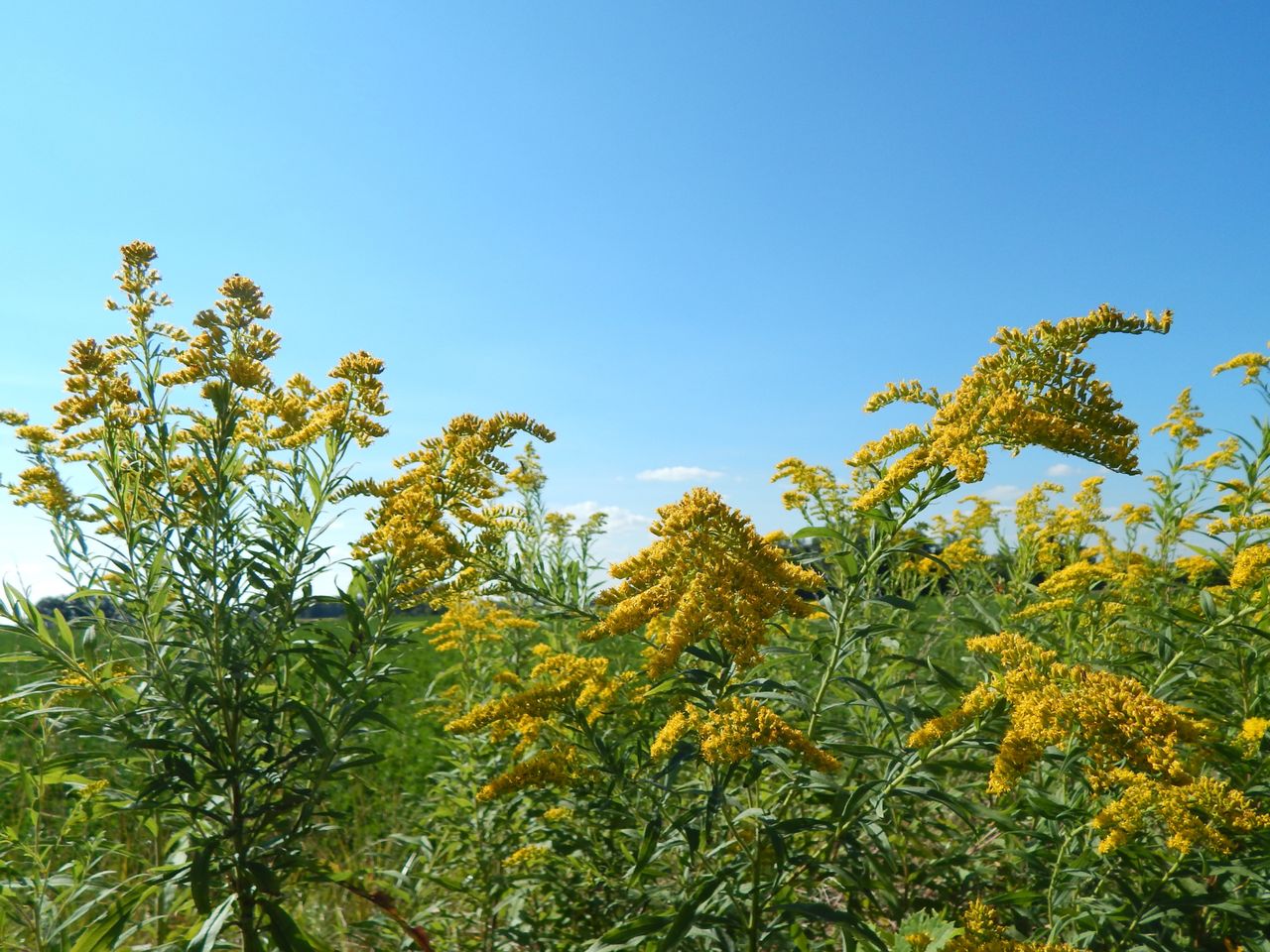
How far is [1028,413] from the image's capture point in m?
2.46

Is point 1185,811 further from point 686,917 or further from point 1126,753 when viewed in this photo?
point 686,917

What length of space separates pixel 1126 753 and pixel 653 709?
1585 mm

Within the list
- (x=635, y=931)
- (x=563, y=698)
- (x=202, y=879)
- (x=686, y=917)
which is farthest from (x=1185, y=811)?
(x=202, y=879)

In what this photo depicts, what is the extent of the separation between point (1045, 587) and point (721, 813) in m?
2.11

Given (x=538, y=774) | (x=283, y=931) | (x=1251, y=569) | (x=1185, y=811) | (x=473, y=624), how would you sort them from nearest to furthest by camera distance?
1. (x=1185, y=811)
2. (x=283, y=931)
3. (x=538, y=774)
4. (x=1251, y=569)
5. (x=473, y=624)

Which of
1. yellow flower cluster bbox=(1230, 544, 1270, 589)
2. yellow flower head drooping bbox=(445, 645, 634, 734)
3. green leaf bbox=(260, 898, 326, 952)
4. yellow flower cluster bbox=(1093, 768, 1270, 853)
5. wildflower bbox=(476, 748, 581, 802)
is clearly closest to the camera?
yellow flower cluster bbox=(1093, 768, 1270, 853)

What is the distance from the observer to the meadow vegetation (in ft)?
7.55

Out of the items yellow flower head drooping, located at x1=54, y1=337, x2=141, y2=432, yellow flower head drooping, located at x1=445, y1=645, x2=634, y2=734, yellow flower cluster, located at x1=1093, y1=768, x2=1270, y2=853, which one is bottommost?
yellow flower cluster, located at x1=1093, y1=768, x2=1270, y2=853

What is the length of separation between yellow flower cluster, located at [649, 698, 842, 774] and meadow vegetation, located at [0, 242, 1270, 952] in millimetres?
10

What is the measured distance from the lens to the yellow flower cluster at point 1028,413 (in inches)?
96.3

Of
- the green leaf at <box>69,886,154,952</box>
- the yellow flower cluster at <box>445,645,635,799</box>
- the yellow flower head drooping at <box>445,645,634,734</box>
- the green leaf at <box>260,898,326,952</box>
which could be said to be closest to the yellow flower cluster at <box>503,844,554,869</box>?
the yellow flower cluster at <box>445,645,635,799</box>

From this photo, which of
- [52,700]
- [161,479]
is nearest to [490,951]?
[52,700]

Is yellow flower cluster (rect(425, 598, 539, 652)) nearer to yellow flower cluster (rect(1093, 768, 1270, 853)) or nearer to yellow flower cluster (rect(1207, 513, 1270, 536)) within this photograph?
yellow flower cluster (rect(1093, 768, 1270, 853))

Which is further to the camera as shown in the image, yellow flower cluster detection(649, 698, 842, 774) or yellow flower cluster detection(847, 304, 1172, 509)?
yellow flower cluster detection(847, 304, 1172, 509)
